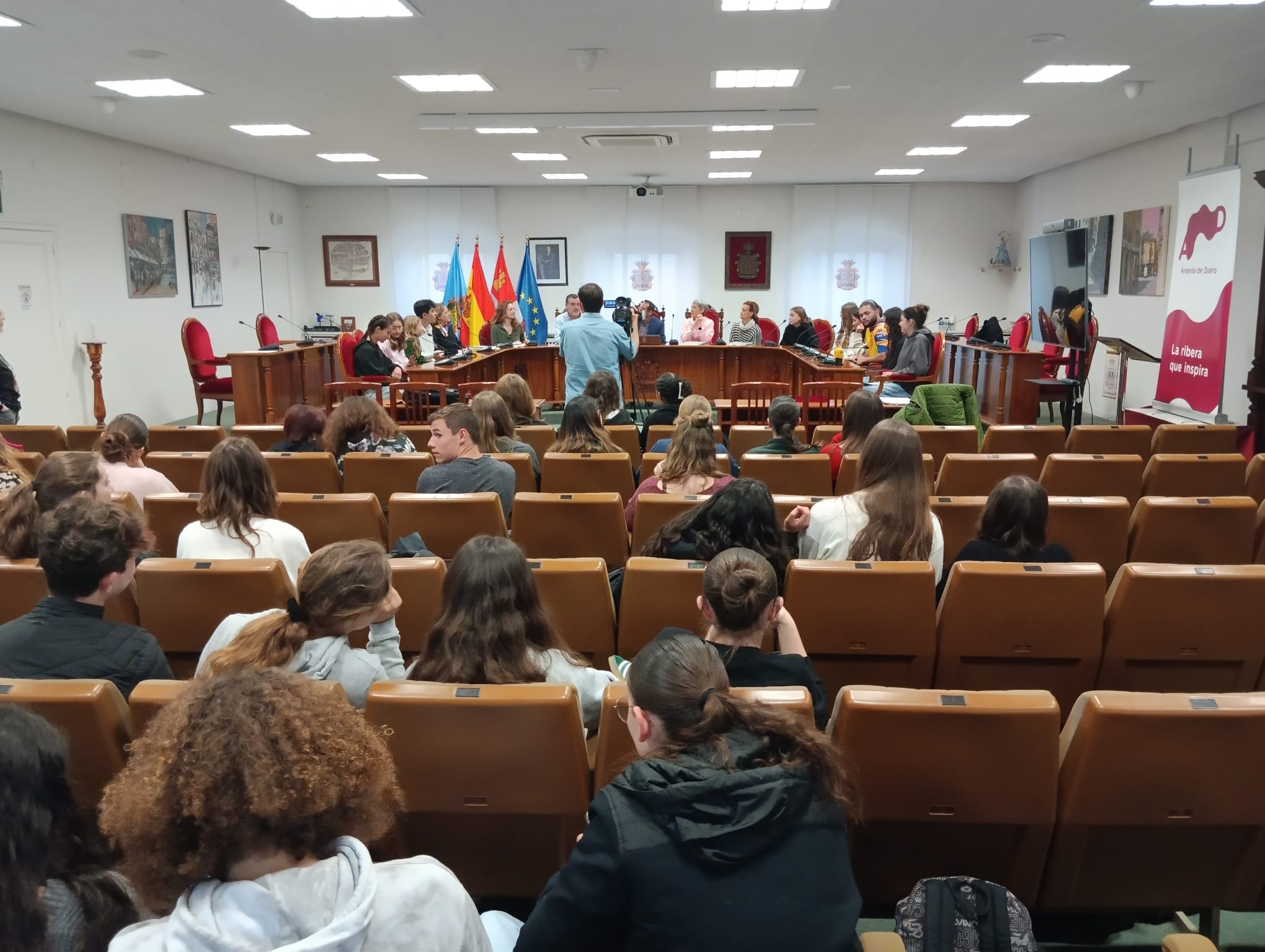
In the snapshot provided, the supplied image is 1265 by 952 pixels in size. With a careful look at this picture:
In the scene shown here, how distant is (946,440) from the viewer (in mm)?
5445

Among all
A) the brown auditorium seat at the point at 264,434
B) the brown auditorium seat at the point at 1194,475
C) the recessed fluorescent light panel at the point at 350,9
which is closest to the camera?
the brown auditorium seat at the point at 1194,475

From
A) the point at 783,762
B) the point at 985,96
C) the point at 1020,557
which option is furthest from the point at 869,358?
the point at 783,762

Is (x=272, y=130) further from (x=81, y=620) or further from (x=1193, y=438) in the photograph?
(x=1193, y=438)

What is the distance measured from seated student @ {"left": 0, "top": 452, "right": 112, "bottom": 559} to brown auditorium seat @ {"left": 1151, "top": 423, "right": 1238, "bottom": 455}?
17.8 feet

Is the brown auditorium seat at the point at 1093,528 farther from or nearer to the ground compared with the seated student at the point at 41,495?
nearer to the ground

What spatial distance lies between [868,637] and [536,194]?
14461mm

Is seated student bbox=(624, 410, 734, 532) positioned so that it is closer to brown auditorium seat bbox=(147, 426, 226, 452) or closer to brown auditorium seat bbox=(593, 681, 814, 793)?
brown auditorium seat bbox=(593, 681, 814, 793)

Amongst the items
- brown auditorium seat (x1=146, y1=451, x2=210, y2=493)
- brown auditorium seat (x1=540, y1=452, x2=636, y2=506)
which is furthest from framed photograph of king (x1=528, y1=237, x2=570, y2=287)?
brown auditorium seat (x1=540, y1=452, x2=636, y2=506)

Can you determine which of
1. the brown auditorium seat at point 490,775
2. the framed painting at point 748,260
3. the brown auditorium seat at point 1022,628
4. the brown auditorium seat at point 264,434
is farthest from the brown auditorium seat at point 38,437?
the framed painting at point 748,260

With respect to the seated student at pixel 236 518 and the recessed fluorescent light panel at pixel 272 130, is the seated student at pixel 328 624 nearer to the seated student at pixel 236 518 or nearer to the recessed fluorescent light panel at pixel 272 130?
the seated student at pixel 236 518

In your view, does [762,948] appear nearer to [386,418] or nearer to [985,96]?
[386,418]

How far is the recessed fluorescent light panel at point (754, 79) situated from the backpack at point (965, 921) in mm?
6642

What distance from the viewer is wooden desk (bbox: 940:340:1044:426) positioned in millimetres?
9398

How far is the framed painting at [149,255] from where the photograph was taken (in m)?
10.4
